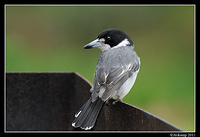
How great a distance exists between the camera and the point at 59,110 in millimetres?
4055

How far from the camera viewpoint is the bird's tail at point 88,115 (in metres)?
3.21

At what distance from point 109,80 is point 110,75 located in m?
0.07

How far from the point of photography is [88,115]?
10.7ft

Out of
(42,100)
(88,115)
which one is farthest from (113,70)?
(42,100)

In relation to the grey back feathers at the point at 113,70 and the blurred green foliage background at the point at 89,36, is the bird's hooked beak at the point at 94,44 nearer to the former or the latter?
the grey back feathers at the point at 113,70

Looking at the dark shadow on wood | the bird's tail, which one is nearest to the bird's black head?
the dark shadow on wood

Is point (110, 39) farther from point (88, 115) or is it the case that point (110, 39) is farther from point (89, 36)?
point (89, 36)

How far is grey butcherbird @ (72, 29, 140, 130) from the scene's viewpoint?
3.29m

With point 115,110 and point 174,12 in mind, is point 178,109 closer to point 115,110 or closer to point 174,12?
point 174,12

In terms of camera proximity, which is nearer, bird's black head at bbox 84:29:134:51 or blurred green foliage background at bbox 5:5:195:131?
bird's black head at bbox 84:29:134:51

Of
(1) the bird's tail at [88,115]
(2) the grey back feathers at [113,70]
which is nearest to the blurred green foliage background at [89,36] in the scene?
(2) the grey back feathers at [113,70]

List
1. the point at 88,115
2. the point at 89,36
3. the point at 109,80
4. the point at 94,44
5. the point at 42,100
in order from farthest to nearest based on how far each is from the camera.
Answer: the point at 89,36
the point at 94,44
the point at 42,100
the point at 109,80
the point at 88,115

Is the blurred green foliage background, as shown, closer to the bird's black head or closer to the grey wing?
the bird's black head

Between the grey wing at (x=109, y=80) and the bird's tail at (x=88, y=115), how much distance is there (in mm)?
52
